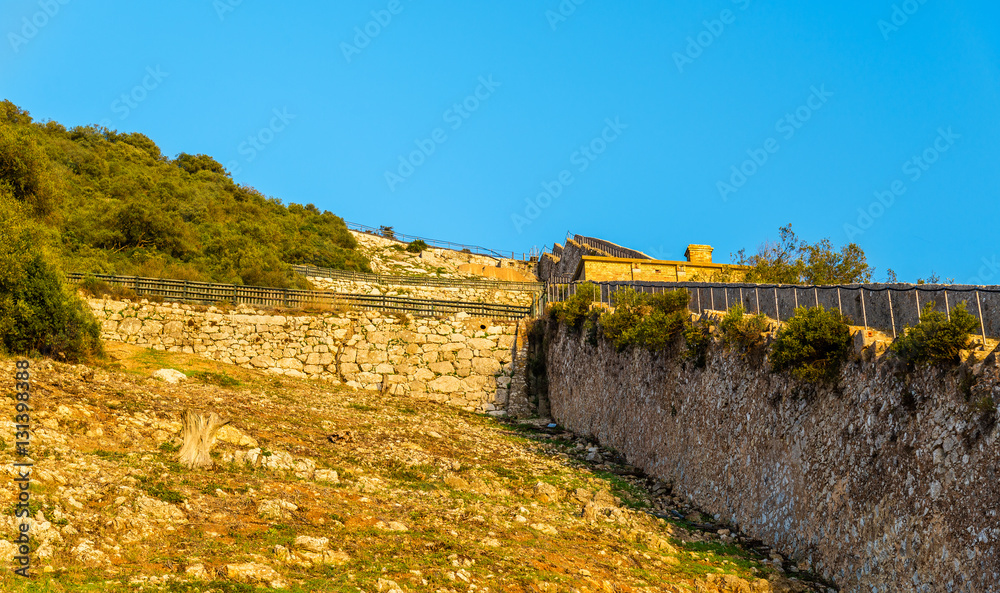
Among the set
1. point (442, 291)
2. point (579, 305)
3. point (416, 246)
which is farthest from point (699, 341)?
point (416, 246)

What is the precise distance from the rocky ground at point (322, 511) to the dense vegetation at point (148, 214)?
9622 mm

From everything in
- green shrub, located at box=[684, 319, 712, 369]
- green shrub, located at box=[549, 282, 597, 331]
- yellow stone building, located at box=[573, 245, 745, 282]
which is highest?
yellow stone building, located at box=[573, 245, 745, 282]

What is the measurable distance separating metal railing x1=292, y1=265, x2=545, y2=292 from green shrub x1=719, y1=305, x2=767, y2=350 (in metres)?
28.3

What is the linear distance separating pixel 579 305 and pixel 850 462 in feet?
42.1

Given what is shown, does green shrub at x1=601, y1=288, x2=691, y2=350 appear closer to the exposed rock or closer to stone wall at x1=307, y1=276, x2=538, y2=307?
the exposed rock

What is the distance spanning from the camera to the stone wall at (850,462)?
29.2ft

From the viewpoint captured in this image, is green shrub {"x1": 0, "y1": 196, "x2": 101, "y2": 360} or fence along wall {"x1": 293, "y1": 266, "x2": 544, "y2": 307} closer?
green shrub {"x1": 0, "y1": 196, "x2": 101, "y2": 360}

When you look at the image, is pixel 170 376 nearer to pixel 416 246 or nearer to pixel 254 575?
pixel 254 575

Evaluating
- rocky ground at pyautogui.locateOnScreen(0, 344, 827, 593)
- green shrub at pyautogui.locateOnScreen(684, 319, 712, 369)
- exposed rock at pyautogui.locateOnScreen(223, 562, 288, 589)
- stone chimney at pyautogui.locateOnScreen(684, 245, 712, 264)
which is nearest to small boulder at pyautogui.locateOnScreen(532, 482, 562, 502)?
rocky ground at pyautogui.locateOnScreen(0, 344, 827, 593)

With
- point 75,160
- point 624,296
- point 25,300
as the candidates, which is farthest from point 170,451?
point 75,160

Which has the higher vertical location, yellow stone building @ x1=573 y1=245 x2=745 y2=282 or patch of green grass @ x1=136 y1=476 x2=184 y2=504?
yellow stone building @ x1=573 y1=245 x2=745 y2=282

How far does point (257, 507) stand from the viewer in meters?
11.0

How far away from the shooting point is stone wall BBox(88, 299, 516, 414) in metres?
26.2

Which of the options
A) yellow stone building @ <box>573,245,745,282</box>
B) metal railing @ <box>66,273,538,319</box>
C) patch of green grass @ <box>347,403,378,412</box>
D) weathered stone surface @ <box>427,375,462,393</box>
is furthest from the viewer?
yellow stone building @ <box>573,245,745,282</box>
